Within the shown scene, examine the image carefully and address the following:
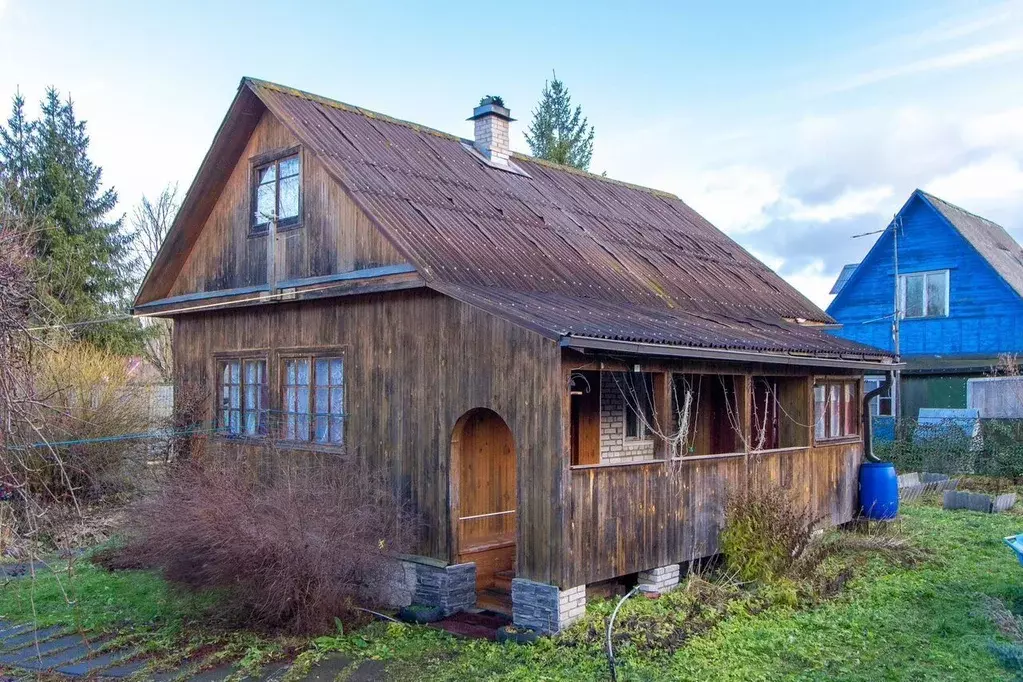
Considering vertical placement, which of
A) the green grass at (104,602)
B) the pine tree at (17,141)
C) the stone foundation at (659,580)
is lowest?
the green grass at (104,602)

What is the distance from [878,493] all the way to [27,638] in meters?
12.2

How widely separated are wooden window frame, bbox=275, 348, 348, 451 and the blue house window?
1963 centimetres

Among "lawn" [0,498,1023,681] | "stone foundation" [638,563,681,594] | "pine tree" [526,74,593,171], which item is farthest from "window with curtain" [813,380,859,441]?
"pine tree" [526,74,593,171]

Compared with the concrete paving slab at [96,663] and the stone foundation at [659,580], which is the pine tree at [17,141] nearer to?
the concrete paving slab at [96,663]

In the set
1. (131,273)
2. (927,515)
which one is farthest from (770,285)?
(131,273)

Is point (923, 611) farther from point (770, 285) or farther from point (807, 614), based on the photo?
point (770, 285)

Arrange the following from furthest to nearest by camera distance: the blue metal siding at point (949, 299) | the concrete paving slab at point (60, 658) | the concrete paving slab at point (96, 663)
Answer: the blue metal siding at point (949, 299) < the concrete paving slab at point (60, 658) < the concrete paving slab at point (96, 663)

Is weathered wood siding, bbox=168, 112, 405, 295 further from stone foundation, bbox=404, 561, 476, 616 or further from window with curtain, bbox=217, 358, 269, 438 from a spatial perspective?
stone foundation, bbox=404, 561, 476, 616

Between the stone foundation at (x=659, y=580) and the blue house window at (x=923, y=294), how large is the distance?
18.4 m

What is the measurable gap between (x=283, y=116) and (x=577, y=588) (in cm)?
738

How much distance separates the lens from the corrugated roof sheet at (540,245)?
1064 centimetres

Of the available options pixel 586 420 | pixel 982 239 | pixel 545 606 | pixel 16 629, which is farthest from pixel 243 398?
pixel 982 239

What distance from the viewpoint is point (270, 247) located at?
12938 millimetres

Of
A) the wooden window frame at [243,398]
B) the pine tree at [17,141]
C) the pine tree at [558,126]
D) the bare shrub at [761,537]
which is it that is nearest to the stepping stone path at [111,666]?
the wooden window frame at [243,398]
